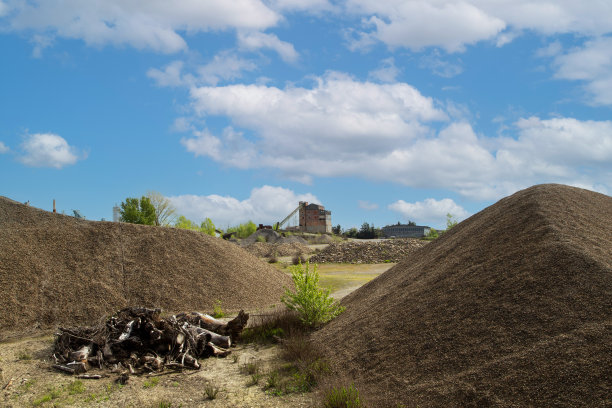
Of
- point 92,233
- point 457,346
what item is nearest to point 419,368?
point 457,346

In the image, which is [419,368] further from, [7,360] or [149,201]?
[149,201]

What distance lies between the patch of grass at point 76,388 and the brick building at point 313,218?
51.3 m

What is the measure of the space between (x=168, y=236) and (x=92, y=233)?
2.26 m

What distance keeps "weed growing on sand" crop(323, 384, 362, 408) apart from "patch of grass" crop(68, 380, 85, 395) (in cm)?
379

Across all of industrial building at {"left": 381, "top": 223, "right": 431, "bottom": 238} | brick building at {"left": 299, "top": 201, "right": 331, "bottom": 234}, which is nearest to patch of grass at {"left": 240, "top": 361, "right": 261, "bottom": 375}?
brick building at {"left": 299, "top": 201, "right": 331, "bottom": 234}

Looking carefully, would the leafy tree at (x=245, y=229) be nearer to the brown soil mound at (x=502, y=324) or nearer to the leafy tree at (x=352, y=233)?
the leafy tree at (x=352, y=233)

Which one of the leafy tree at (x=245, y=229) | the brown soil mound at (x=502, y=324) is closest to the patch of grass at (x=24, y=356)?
the brown soil mound at (x=502, y=324)

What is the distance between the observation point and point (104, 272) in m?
11.9

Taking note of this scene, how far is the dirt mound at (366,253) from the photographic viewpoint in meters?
27.8

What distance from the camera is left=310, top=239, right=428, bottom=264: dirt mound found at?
2780 centimetres

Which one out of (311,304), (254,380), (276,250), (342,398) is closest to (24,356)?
(254,380)

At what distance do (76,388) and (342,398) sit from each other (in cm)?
413

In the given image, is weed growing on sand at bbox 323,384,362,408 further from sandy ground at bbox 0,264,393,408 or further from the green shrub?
the green shrub

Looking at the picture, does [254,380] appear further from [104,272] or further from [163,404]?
[104,272]
